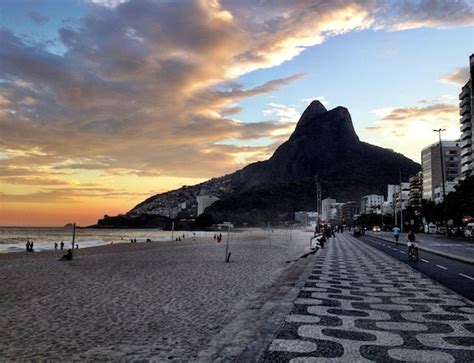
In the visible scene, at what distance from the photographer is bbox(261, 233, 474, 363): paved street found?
6.46 meters

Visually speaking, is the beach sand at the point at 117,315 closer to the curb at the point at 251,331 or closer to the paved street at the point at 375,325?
the curb at the point at 251,331

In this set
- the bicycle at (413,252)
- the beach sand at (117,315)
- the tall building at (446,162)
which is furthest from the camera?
the tall building at (446,162)

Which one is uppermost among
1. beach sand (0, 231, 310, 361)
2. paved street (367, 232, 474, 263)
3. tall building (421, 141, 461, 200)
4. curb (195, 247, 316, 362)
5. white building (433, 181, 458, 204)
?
tall building (421, 141, 461, 200)

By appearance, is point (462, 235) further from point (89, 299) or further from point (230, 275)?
point (89, 299)

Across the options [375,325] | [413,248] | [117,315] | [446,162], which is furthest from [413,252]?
[446,162]

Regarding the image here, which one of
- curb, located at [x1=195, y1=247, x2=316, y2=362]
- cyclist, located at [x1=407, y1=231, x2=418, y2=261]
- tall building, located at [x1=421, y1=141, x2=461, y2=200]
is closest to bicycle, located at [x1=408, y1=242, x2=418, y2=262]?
cyclist, located at [x1=407, y1=231, x2=418, y2=261]

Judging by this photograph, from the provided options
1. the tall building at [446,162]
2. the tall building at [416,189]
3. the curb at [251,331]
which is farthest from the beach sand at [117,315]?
the tall building at [416,189]

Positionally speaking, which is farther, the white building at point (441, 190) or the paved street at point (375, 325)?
the white building at point (441, 190)

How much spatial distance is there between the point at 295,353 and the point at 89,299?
343 inches

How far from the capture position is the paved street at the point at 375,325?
21.2 feet

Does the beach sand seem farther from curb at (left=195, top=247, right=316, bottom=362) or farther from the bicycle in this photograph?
the bicycle

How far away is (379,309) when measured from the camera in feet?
33.2

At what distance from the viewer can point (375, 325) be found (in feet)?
27.6

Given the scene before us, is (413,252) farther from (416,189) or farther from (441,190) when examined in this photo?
(416,189)
